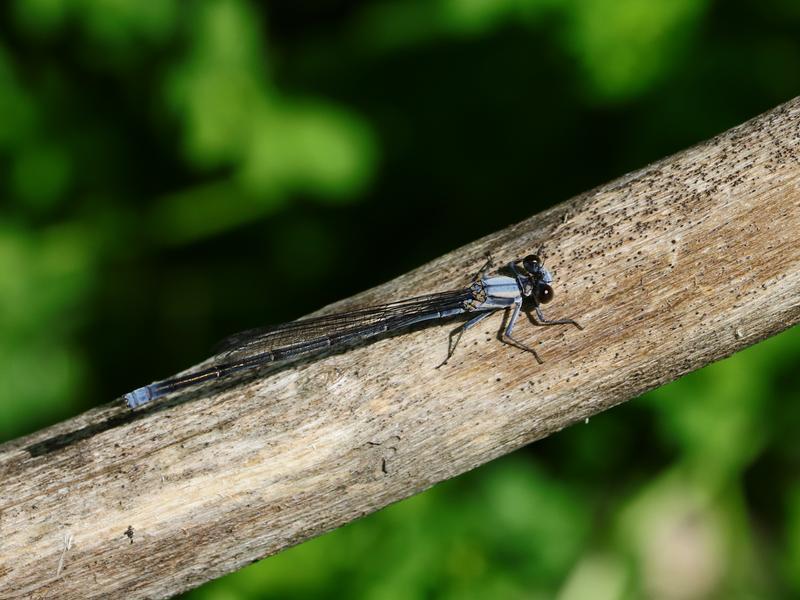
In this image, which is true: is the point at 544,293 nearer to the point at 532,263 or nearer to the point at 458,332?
the point at 532,263

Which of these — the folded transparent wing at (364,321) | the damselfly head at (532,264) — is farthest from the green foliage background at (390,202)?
the damselfly head at (532,264)

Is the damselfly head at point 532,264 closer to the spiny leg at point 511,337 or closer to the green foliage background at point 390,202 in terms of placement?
the spiny leg at point 511,337

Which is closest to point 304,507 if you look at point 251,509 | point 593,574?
point 251,509

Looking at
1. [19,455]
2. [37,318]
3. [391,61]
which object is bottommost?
[19,455]

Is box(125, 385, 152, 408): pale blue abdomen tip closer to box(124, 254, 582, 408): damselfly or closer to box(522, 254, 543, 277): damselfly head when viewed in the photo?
box(124, 254, 582, 408): damselfly

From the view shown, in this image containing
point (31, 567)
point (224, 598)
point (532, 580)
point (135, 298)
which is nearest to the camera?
point (31, 567)

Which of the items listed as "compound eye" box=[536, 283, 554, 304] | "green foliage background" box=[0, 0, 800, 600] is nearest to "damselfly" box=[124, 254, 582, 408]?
"compound eye" box=[536, 283, 554, 304]

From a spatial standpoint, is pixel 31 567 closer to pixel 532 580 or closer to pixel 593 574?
pixel 532 580
